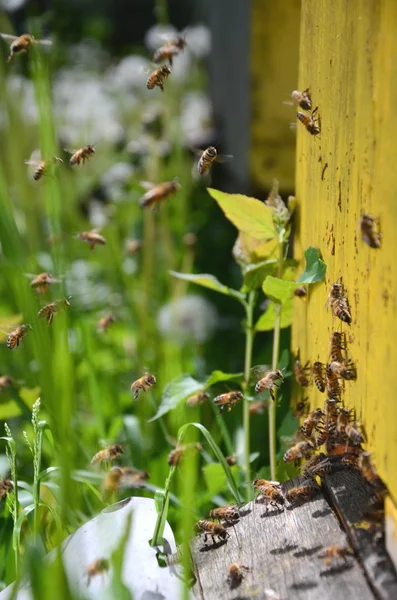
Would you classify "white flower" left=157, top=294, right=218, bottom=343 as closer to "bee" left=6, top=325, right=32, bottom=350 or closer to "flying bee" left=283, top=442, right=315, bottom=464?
"bee" left=6, top=325, right=32, bottom=350

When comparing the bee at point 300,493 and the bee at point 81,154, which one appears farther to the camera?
the bee at point 81,154

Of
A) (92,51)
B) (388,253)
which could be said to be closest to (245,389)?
(388,253)

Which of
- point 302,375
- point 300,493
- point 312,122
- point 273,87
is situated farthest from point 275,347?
point 273,87

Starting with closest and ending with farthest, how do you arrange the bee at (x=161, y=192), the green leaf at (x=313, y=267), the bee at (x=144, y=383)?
1. the green leaf at (x=313, y=267)
2. the bee at (x=144, y=383)
3. the bee at (x=161, y=192)

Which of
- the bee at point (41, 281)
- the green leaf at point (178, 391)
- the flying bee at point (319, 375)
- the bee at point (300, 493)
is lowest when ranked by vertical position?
the green leaf at point (178, 391)

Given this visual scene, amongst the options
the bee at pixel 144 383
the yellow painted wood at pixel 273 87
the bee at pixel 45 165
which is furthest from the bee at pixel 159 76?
the yellow painted wood at pixel 273 87

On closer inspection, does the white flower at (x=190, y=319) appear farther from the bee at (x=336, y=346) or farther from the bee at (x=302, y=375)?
the bee at (x=336, y=346)

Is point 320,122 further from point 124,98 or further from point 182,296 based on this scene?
point 124,98
